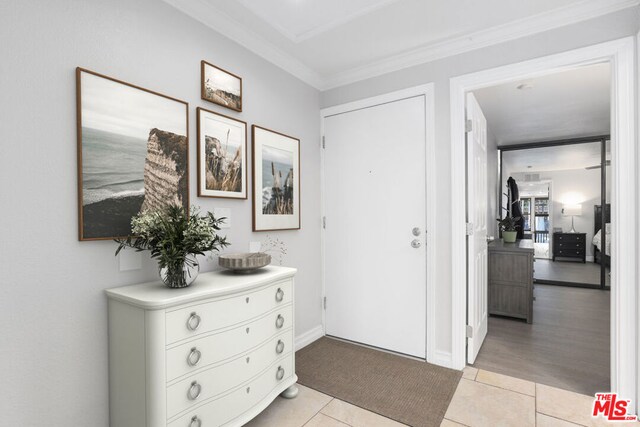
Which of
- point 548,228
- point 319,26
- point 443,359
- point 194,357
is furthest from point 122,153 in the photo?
point 548,228

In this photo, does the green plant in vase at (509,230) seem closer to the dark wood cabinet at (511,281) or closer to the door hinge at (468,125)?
the dark wood cabinet at (511,281)

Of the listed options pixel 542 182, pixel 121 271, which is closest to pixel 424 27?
pixel 121 271

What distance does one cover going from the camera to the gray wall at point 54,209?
126 cm

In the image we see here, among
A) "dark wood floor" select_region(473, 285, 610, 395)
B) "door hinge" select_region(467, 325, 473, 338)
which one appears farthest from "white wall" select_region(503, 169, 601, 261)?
"door hinge" select_region(467, 325, 473, 338)

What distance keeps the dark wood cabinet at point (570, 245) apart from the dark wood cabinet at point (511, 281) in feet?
12.1

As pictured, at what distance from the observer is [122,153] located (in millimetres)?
1569

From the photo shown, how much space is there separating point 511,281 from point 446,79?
96.8 inches

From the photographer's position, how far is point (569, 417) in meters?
1.84

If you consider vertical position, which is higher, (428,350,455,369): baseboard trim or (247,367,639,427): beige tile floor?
(428,350,455,369): baseboard trim

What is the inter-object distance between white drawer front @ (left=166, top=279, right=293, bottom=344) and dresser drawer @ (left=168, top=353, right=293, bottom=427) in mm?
354

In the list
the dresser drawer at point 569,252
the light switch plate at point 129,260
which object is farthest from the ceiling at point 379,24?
the dresser drawer at point 569,252

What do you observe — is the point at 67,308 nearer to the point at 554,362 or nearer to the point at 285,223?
the point at 285,223

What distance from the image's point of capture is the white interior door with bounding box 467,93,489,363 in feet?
8.05

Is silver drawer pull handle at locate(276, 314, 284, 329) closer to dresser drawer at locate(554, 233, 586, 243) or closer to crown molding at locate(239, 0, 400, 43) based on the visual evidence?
crown molding at locate(239, 0, 400, 43)
